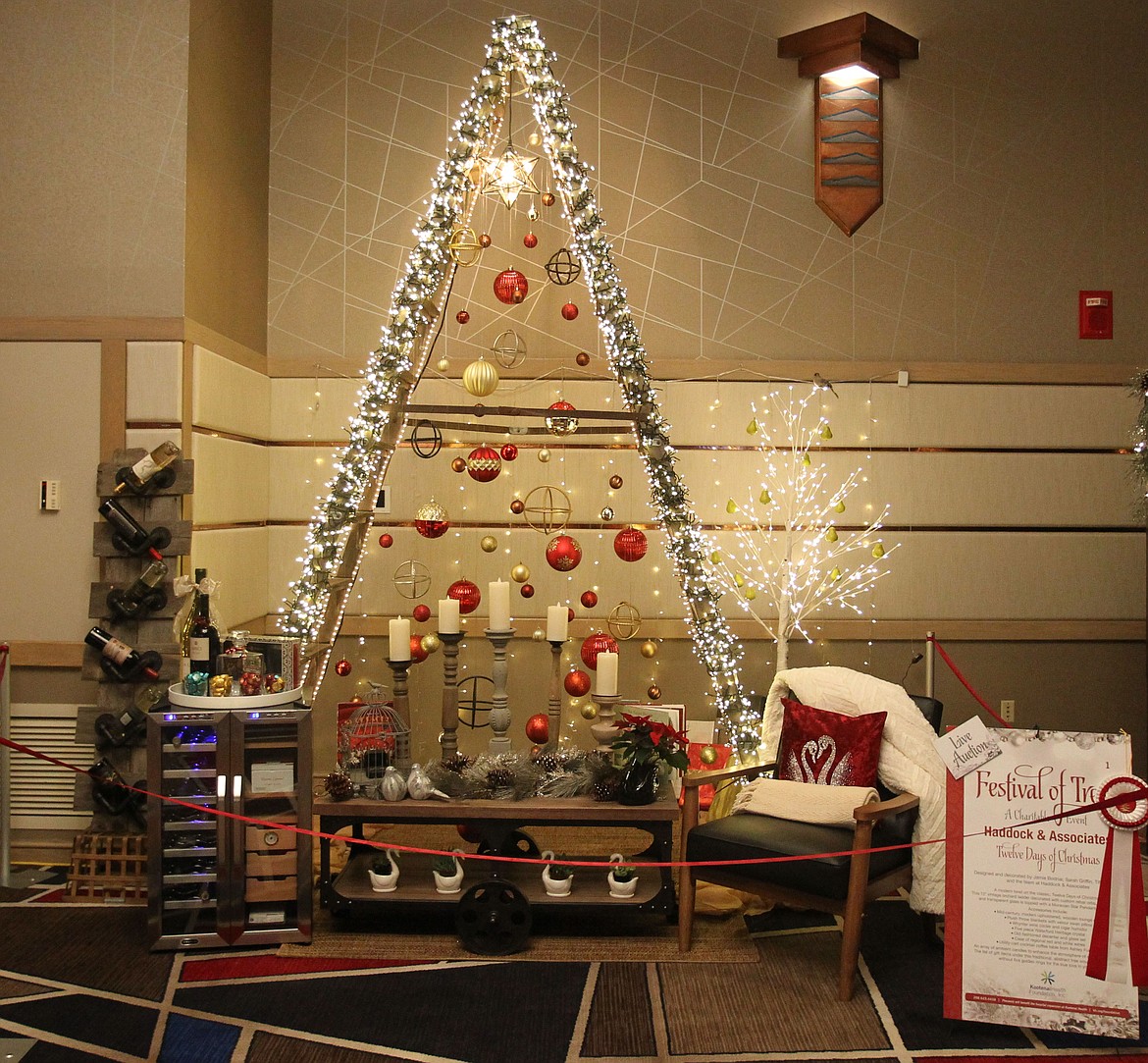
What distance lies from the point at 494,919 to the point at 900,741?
1.61m

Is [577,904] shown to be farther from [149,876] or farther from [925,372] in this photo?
[925,372]

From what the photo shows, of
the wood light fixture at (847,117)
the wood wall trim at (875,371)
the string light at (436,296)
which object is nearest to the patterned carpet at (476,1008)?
the string light at (436,296)

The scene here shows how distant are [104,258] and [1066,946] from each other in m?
4.46

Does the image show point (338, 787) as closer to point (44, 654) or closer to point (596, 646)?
point (596, 646)

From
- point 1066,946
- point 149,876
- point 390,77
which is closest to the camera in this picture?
point 1066,946

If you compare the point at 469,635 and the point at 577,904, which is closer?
the point at 577,904

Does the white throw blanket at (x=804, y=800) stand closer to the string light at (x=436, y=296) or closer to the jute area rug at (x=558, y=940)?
the jute area rug at (x=558, y=940)

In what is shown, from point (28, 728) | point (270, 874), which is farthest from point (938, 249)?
point (28, 728)

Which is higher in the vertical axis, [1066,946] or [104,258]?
[104,258]

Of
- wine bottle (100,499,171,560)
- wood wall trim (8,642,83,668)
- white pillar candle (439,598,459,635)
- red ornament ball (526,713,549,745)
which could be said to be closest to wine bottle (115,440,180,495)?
wine bottle (100,499,171,560)

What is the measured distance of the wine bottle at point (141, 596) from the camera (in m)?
4.35

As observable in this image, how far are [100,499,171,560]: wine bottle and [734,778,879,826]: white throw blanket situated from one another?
2.55 metres

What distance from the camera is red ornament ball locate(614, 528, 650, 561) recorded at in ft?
16.4

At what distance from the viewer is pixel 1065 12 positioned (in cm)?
585
